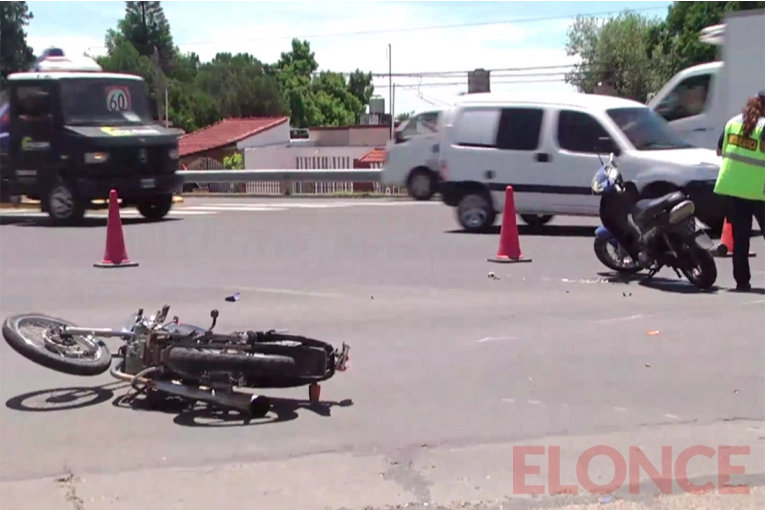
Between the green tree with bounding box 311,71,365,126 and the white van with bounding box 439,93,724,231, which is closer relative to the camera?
the white van with bounding box 439,93,724,231

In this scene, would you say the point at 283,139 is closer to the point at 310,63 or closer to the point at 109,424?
the point at 310,63

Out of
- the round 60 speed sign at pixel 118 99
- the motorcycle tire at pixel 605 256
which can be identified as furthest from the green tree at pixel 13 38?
the motorcycle tire at pixel 605 256

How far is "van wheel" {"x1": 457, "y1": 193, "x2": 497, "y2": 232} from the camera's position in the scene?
52.7 ft

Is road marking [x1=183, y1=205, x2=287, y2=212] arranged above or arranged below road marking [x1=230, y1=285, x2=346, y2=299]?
below

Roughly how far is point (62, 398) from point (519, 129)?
10168mm

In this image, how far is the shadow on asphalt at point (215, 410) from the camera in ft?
21.0

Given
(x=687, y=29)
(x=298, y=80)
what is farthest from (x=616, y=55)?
(x=298, y=80)

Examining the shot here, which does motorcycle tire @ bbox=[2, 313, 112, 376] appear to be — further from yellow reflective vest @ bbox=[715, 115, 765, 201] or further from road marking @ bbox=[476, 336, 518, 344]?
yellow reflective vest @ bbox=[715, 115, 765, 201]

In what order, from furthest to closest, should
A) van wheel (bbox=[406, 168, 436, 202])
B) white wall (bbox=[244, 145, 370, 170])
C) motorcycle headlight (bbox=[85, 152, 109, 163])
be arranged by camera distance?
white wall (bbox=[244, 145, 370, 170])
van wheel (bbox=[406, 168, 436, 202])
motorcycle headlight (bbox=[85, 152, 109, 163])

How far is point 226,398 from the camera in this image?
6371 mm

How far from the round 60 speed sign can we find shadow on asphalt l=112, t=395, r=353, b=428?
12828 mm

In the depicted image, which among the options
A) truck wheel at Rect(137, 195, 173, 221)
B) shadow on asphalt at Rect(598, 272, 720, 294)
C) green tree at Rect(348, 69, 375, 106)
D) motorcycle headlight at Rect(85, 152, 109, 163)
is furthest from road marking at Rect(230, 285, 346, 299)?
green tree at Rect(348, 69, 375, 106)

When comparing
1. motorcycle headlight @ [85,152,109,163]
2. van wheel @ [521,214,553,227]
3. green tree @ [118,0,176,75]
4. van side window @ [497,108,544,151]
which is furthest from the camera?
green tree @ [118,0,176,75]

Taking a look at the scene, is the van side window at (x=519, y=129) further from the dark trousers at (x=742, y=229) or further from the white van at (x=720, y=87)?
the dark trousers at (x=742, y=229)
